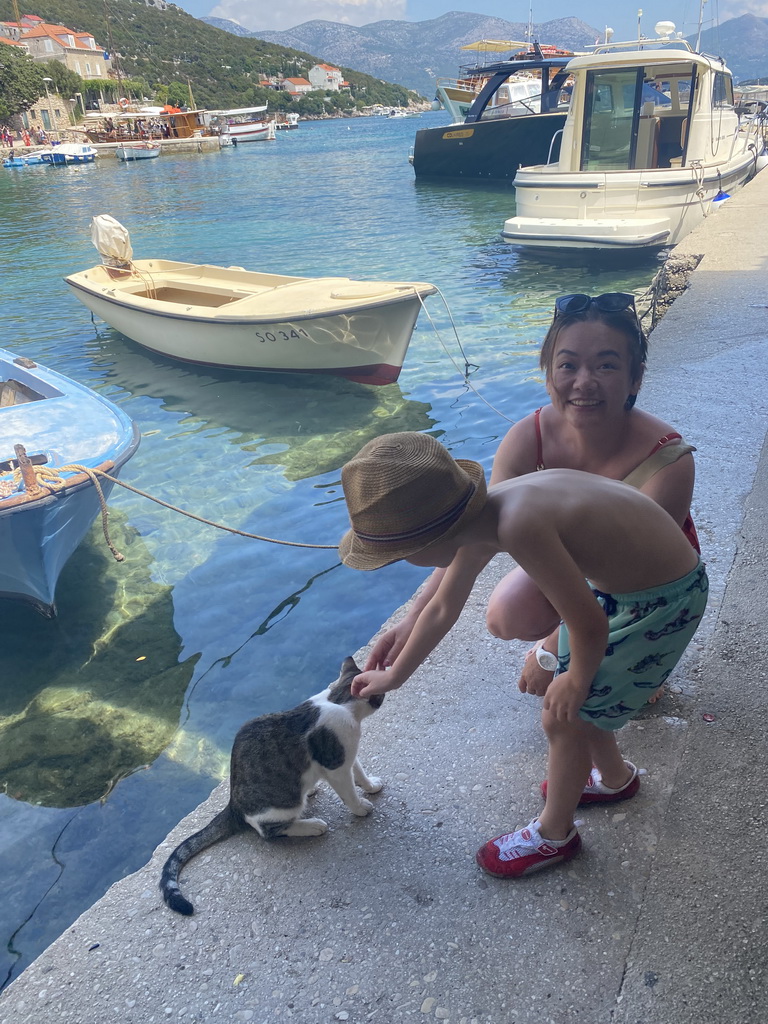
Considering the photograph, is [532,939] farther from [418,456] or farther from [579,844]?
[418,456]

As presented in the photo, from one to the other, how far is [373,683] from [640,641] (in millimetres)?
772

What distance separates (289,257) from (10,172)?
152 ft

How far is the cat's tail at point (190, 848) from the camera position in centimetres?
212

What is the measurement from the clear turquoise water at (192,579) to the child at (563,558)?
241 centimetres

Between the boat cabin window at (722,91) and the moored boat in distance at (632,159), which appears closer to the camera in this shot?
the moored boat in distance at (632,159)

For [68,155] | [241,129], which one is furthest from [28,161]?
[241,129]

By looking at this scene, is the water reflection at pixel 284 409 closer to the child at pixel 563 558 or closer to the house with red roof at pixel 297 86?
the child at pixel 563 558

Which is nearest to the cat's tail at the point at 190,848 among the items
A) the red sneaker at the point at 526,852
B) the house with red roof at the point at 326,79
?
the red sneaker at the point at 526,852

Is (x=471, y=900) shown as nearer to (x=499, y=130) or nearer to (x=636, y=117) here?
(x=636, y=117)

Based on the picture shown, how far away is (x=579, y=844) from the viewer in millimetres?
2035

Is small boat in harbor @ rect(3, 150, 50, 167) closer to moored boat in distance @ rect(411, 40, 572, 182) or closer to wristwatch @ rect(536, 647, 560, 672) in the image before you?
moored boat in distance @ rect(411, 40, 572, 182)

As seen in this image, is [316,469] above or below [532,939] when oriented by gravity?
below

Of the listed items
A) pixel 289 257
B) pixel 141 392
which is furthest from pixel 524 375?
pixel 289 257

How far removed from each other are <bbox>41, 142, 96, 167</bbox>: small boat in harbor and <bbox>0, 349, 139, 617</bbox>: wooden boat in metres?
61.7
